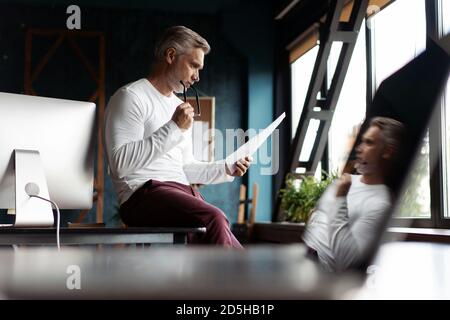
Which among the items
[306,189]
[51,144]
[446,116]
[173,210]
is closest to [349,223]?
[446,116]

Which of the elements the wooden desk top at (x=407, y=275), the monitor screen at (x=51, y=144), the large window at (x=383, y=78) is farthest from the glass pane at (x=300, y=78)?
the monitor screen at (x=51, y=144)

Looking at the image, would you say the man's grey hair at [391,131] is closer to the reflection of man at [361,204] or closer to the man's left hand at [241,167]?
the reflection of man at [361,204]

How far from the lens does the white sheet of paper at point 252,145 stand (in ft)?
0.99

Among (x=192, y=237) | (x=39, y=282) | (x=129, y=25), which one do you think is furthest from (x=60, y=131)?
(x=39, y=282)

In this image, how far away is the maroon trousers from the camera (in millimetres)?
380

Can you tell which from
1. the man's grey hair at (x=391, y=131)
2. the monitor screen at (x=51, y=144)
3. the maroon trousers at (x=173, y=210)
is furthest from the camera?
the monitor screen at (x=51, y=144)

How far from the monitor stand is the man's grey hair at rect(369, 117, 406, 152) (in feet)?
1.81

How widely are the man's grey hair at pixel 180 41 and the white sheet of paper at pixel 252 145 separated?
0.06m

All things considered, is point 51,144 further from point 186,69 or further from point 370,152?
point 370,152

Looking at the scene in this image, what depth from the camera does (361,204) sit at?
18 centimetres

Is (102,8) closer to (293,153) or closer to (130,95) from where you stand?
(130,95)

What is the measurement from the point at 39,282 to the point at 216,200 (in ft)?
0.84

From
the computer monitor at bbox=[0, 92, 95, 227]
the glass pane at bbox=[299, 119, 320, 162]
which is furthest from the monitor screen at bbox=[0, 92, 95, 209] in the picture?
the glass pane at bbox=[299, 119, 320, 162]

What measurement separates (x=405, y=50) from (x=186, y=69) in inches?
5.6
